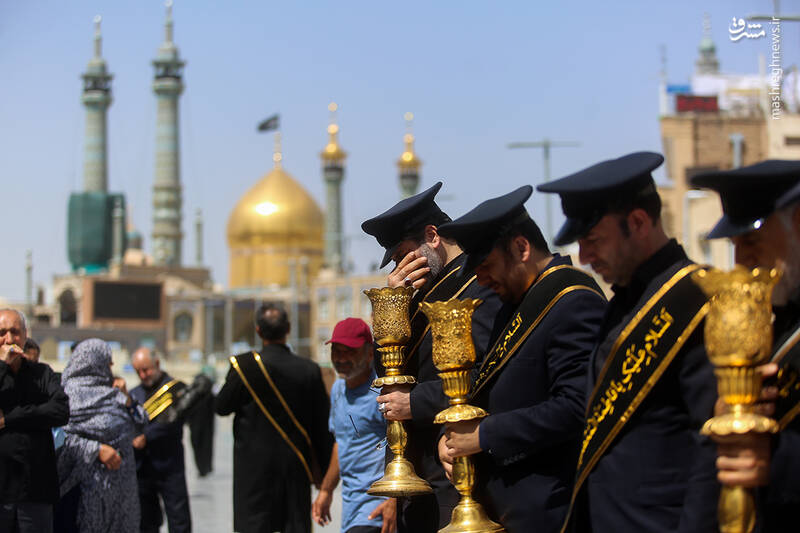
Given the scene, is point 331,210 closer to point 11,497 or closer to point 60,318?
point 60,318

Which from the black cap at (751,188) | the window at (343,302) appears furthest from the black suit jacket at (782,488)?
the window at (343,302)

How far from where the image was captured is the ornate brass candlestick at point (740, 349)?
253 centimetres

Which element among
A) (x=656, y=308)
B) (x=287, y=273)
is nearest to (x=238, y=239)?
(x=287, y=273)

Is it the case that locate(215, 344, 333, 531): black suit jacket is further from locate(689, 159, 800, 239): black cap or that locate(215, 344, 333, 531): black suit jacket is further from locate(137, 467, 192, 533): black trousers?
locate(689, 159, 800, 239): black cap

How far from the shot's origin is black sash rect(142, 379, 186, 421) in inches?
330

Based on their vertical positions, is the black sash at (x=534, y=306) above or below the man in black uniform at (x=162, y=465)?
above

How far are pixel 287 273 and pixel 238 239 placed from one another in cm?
376

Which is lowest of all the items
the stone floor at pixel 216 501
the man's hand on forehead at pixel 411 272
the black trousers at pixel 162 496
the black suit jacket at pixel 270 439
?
the stone floor at pixel 216 501

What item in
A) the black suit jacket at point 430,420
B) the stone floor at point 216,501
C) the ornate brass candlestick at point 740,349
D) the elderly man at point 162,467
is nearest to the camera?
the ornate brass candlestick at point 740,349

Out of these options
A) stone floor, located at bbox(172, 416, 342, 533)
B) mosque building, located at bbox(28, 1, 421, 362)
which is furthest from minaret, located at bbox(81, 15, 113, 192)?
stone floor, located at bbox(172, 416, 342, 533)

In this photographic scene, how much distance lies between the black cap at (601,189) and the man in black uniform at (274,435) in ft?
12.9

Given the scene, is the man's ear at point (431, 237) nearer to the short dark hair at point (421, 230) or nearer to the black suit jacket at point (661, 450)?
the short dark hair at point (421, 230)

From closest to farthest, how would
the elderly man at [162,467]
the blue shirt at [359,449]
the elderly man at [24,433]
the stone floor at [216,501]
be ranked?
1. the blue shirt at [359,449]
2. the elderly man at [24,433]
3. the elderly man at [162,467]
4. the stone floor at [216,501]

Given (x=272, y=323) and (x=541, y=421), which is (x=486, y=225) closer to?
(x=541, y=421)
